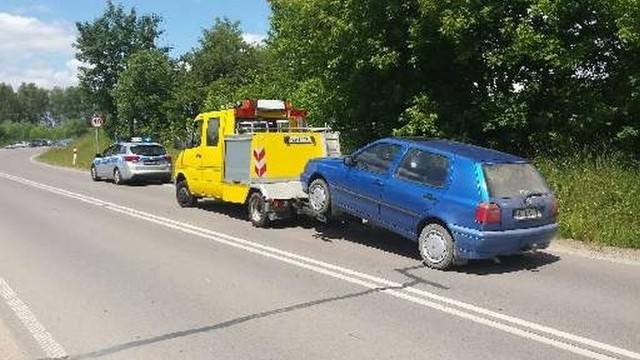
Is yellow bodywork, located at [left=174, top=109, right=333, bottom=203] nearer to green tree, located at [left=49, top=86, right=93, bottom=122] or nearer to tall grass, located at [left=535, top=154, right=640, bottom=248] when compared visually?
tall grass, located at [left=535, top=154, right=640, bottom=248]

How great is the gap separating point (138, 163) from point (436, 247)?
16.2m

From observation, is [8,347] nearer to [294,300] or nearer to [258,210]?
[294,300]

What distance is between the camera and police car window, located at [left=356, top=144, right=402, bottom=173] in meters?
9.81

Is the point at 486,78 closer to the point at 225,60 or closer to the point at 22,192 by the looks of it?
the point at 22,192

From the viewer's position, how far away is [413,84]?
52.1 ft

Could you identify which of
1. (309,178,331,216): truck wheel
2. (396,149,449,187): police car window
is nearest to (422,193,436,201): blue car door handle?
(396,149,449,187): police car window

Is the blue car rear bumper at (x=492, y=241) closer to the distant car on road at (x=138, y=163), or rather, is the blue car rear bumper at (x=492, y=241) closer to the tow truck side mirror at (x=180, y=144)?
the tow truck side mirror at (x=180, y=144)

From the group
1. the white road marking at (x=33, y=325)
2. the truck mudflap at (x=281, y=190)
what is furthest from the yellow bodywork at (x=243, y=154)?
the white road marking at (x=33, y=325)

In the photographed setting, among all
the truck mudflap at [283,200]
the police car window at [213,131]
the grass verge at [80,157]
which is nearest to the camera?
the truck mudflap at [283,200]

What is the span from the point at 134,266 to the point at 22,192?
1370 cm

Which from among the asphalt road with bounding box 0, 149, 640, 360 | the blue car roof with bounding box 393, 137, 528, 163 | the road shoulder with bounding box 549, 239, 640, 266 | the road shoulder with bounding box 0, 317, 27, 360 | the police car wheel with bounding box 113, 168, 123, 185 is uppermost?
the blue car roof with bounding box 393, 137, 528, 163

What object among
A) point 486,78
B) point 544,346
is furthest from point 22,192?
point 544,346

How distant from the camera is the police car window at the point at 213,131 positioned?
13562mm

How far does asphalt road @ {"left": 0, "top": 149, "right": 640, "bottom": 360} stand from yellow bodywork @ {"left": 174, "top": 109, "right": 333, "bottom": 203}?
118 centimetres
